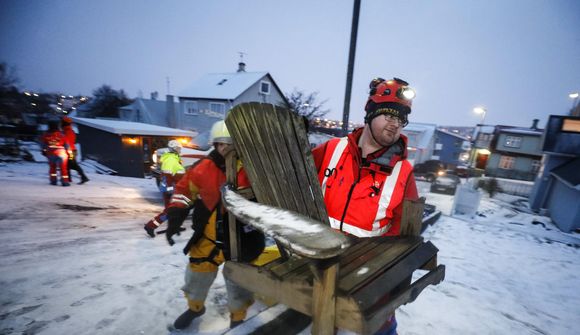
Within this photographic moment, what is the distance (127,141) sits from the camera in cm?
1339

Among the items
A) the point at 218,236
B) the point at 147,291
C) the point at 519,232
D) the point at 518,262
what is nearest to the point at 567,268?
the point at 518,262

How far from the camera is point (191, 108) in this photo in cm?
2616

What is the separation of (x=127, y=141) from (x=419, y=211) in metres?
15.3

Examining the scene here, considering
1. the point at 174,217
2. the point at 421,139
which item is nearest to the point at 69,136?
the point at 174,217

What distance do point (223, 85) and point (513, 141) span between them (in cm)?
3500

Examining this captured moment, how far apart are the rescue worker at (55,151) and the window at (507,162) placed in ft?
135

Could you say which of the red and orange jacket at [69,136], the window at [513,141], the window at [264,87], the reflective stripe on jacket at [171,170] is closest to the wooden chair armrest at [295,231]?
the reflective stripe on jacket at [171,170]

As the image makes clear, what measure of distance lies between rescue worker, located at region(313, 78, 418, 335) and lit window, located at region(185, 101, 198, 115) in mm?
26346

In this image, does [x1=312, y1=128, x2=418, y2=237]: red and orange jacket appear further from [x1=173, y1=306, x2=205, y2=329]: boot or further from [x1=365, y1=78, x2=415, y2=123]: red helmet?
[x1=173, y1=306, x2=205, y2=329]: boot

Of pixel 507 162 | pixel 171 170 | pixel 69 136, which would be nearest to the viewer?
pixel 171 170

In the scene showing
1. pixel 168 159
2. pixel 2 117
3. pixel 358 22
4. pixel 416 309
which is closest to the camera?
pixel 416 309

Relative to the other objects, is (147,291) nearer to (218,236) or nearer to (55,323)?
(55,323)

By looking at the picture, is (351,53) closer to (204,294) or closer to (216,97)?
(204,294)

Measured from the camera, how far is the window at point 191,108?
2575cm
